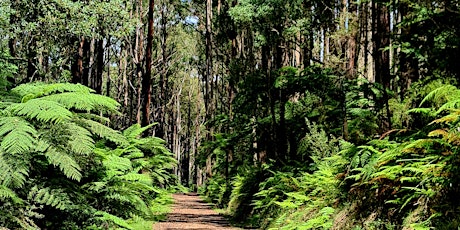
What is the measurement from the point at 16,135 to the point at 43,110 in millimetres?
363

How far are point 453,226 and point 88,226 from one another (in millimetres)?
3750

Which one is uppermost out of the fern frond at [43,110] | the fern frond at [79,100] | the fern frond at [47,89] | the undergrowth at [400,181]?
the fern frond at [47,89]

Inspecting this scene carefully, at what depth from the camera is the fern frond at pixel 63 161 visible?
16.0 feet

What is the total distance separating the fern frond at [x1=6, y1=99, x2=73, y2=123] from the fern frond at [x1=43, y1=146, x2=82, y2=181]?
30 cm

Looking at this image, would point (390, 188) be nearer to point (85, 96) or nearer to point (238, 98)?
point (85, 96)

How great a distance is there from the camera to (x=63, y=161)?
4930 millimetres

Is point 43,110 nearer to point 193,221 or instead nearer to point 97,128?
point 97,128

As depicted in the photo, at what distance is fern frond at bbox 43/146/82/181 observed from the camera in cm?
489

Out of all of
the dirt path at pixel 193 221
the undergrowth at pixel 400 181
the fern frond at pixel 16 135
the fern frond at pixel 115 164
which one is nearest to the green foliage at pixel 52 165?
the fern frond at pixel 16 135

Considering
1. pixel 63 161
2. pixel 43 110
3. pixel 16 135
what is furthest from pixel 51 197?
pixel 43 110

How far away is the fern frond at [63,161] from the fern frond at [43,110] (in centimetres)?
30

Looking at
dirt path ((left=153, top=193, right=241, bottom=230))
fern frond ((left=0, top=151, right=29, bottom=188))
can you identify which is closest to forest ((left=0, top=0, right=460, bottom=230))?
fern frond ((left=0, top=151, right=29, bottom=188))

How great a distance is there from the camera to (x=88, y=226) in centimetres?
566

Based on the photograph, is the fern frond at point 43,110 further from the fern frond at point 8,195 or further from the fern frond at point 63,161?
the fern frond at point 8,195
